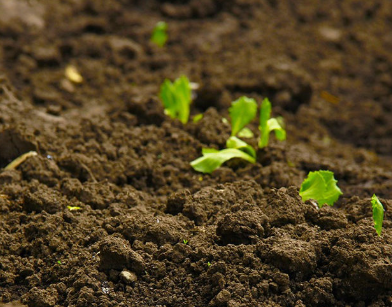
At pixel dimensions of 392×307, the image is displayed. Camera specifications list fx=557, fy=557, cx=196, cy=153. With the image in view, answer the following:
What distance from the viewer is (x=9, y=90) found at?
325 centimetres

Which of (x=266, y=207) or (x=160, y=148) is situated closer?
(x=266, y=207)

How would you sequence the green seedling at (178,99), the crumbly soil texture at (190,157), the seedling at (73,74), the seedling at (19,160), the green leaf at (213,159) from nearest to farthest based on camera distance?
the crumbly soil texture at (190,157) < the seedling at (19,160) < the green leaf at (213,159) < the green seedling at (178,99) < the seedling at (73,74)

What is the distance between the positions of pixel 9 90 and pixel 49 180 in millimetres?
929

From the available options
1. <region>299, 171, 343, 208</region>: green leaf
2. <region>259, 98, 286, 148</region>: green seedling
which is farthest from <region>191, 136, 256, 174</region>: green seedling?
<region>299, 171, 343, 208</region>: green leaf

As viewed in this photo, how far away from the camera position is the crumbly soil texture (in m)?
2.07

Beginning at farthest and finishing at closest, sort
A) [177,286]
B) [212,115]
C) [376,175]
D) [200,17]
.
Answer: [200,17] < [212,115] < [376,175] < [177,286]

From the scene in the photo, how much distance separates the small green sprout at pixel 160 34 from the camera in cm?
442

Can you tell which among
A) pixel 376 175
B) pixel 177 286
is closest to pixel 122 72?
pixel 376 175

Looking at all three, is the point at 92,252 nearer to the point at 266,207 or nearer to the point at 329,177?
the point at 266,207

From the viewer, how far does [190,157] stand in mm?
2932

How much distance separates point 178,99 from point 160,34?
1378 millimetres

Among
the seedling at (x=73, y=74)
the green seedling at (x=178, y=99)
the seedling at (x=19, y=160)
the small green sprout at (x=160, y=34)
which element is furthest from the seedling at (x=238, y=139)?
the small green sprout at (x=160, y=34)

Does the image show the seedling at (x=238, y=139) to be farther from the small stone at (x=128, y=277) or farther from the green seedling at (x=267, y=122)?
the small stone at (x=128, y=277)

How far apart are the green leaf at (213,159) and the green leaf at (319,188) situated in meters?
0.45
